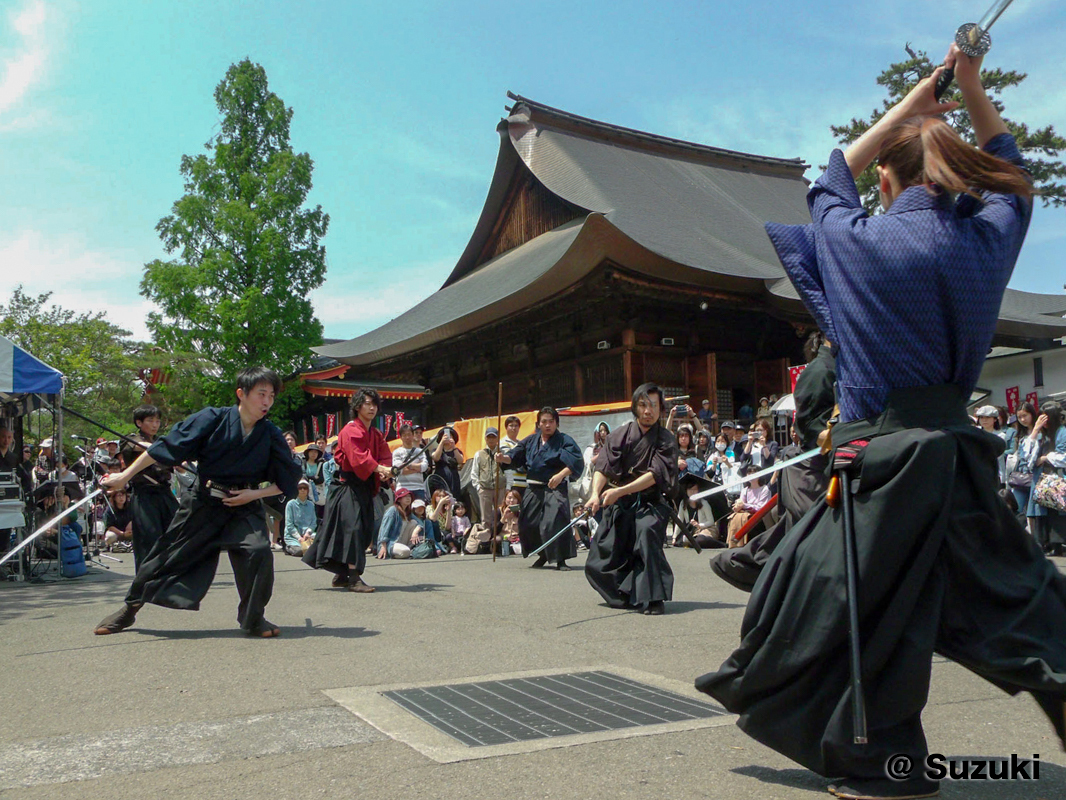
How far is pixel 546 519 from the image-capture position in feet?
34.8

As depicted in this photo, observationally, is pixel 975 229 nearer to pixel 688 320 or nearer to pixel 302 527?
pixel 302 527

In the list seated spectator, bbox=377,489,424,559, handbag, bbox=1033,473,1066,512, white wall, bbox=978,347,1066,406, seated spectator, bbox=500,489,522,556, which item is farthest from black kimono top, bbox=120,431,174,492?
white wall, bbox=978,347,1066,406

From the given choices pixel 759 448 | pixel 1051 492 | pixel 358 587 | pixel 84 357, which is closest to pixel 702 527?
pixel 759 448

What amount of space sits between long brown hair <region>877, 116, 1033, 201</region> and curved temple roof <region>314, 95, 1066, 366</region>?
470 inches

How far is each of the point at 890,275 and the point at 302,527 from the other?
11.9 metres

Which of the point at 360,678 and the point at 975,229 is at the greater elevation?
the point at 975,229

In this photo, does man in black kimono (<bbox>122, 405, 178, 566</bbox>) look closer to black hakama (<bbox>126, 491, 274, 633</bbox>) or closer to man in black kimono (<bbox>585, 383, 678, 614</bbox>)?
black hakama (<bbox>126, 491, 274, 633</bbox>)

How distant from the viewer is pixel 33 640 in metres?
5.72

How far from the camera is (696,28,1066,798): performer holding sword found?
7.71 ft

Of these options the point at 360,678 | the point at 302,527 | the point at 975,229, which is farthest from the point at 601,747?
the point at 302,527

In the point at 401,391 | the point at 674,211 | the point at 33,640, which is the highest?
the point at 674,211

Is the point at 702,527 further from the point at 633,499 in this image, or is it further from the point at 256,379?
the point at 256,379

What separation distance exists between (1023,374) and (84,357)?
2982 cm

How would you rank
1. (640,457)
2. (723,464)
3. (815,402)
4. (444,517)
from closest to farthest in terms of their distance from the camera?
(815,402)
(640,457)
(723,464)
(444,517)
